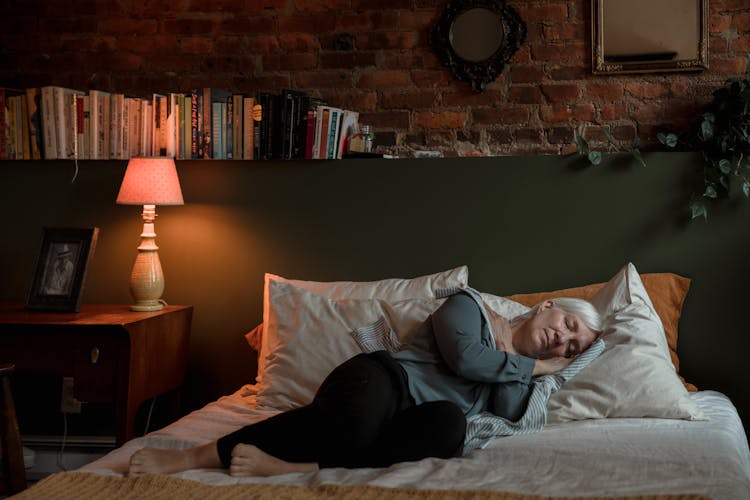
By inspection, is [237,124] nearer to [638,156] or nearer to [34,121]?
[34,121]

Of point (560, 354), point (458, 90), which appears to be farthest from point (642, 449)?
point (458, 90)

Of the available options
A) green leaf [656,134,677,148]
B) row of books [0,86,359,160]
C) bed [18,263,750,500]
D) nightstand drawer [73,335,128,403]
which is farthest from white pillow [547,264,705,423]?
nightstand drawer [73,335,128,403]

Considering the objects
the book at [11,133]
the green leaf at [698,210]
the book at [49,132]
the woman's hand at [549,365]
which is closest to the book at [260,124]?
the book at [49,132]

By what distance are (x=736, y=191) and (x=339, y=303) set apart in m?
1.48

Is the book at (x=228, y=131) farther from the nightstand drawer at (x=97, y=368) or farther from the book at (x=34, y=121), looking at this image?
the nightstand drawer at (x=97, y=368)

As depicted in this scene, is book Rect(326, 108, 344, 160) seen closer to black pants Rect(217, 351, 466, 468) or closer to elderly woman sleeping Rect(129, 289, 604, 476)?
elderly woman sleeping Rect(129, 289, 604, 476)

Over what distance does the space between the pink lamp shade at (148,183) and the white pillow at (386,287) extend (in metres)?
0.51

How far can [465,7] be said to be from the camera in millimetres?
3355

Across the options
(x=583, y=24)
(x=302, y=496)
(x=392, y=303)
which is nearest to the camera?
(x=302, y=496)

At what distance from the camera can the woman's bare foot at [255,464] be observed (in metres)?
1.93

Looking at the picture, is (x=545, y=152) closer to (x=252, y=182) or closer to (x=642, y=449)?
(x=252, y=182)

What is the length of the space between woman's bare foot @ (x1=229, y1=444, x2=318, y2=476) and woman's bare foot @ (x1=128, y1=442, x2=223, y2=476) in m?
0.09

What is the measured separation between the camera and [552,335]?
2.37 m

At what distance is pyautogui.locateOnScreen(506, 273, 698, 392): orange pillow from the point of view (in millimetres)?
2873
